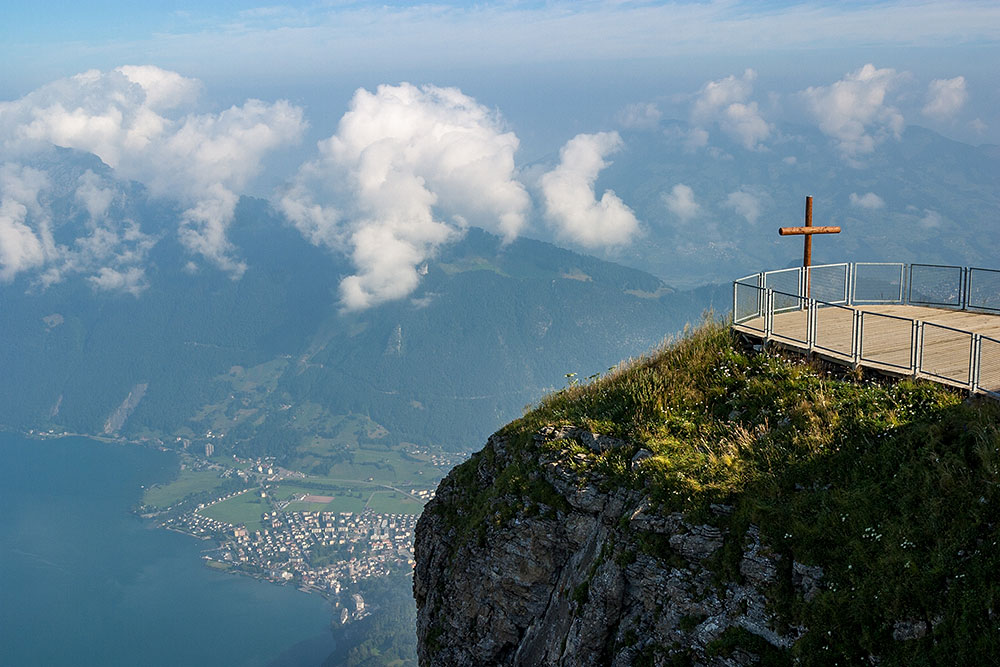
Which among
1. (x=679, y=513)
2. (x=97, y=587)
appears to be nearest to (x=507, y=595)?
(x=679, y=513)

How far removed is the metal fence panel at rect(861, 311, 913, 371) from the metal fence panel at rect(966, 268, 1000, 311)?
2.91 m

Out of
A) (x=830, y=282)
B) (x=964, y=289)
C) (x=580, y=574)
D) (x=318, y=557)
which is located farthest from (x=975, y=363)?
(x=318, y=557)

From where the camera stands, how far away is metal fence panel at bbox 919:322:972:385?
520 inches

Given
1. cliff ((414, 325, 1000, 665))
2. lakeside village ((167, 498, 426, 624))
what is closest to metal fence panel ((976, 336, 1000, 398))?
cliff ((414, 325, 1000, 665))

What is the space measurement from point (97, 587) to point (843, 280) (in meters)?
192

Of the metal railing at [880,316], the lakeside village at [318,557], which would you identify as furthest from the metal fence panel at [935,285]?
the lakeside village at [318,557]

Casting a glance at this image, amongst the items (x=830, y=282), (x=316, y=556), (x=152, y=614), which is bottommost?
(x=152, y=614)

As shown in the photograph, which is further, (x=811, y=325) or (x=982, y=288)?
(x=982, y=288)

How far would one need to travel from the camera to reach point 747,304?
1795 cm

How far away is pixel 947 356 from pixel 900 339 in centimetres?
198

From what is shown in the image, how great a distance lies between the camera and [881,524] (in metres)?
10.3

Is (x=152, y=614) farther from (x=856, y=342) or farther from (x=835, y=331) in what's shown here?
(x=856, y=342)

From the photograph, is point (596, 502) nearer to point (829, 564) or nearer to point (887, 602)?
point (829, 564)

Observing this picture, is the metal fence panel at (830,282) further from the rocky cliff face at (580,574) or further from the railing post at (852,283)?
the rocky cliff face at (580,574)
